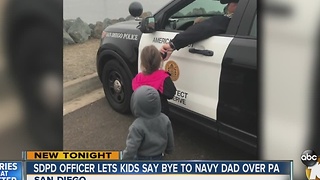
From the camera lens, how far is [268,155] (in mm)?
1880

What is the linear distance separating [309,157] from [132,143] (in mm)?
Answer: 874

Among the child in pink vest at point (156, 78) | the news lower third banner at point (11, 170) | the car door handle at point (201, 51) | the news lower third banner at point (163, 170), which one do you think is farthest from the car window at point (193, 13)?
the news lower third banner at point (11, 170)

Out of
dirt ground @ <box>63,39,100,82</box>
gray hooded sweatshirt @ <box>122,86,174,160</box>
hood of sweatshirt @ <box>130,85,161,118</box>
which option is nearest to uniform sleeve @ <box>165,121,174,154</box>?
gray hooded sweatshirt @ <box>122,86,174,160</box>

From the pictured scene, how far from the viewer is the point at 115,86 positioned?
227 cm

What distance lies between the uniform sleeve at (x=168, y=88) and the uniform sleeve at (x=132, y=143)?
252mm

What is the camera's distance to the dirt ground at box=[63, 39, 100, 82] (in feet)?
6.48

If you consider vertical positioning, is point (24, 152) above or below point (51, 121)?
below

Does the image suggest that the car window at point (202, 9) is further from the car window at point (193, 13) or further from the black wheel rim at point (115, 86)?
the black wheel rim at point (115, 86)

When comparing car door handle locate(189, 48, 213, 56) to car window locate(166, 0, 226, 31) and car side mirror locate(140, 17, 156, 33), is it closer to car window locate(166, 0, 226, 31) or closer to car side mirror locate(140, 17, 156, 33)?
car window locate(166, 0, 226, 31)

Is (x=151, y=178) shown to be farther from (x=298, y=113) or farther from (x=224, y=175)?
(x=298, y=113)

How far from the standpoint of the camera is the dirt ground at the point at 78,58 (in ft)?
6.48

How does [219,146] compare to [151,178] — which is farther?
[219,146]

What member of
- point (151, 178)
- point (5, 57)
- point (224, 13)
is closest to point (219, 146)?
point (151, 178)

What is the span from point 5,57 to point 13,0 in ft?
0.95
